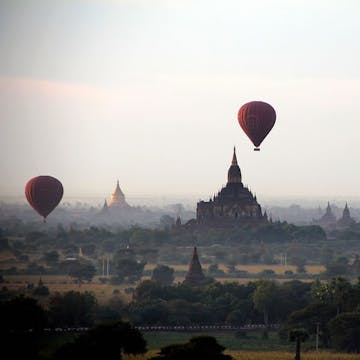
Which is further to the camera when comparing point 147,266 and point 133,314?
point 147,266

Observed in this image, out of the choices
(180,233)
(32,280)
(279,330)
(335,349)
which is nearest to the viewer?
(335,349)

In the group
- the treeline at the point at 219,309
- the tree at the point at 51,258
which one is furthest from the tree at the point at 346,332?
the tree at the point at 51,258

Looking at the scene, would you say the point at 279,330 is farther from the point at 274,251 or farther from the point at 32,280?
the point at 274,251

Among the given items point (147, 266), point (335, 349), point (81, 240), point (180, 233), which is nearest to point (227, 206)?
point (180, 233)

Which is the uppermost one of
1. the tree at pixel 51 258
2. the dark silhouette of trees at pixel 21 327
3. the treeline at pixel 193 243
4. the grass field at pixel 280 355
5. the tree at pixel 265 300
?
the treeline at pixel 193 243

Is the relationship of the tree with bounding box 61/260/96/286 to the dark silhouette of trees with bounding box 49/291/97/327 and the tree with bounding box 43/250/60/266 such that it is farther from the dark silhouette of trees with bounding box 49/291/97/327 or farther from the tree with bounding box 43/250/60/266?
the dark silhouette of trees with bounding box 49/291/97/327

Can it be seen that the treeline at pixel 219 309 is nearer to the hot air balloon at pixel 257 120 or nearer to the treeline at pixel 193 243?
the hot air balloon at pixel 257 120
